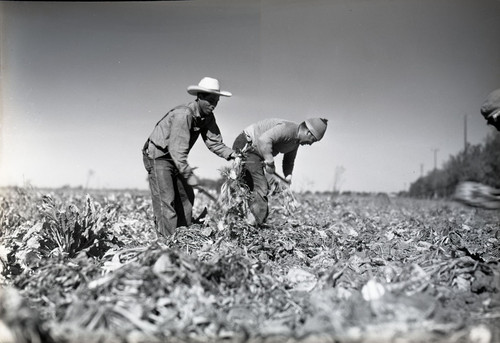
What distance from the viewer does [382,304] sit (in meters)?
2.50

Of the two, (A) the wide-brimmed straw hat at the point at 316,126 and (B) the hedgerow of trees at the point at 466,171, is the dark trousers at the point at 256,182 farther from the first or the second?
(B) the hedgerow of trees at the point at 466,171

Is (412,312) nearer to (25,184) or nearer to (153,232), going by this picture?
(153,232)

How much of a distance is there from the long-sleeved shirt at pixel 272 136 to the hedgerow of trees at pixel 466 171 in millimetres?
24892

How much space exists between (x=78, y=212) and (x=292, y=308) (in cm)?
247

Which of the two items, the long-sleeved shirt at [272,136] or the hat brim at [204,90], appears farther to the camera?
the long-sleeved shirt at [272,136]

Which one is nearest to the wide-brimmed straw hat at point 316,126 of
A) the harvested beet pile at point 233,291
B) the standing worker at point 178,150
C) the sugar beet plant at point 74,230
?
the standing worker at point 178,150

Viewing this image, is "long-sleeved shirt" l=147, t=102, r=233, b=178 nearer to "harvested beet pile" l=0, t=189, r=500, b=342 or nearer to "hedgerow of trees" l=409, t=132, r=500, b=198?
"harvested beet pile" l=0, t=189, r=500, b=342

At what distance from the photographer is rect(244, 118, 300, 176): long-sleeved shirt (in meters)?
5.06

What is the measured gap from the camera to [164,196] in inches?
185

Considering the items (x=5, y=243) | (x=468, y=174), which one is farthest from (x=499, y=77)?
(x=468, y=174)

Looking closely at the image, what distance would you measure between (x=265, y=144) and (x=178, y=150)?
42.0 inches

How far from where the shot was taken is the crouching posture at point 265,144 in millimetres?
5051

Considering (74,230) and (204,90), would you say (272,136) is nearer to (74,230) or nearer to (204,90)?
(204,90)

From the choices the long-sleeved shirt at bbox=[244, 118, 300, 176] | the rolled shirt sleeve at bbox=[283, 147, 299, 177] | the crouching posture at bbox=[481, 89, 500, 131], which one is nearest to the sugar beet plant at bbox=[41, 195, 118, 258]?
the long-sleeved shirt at bbox=[244, 118, 300, 176]
